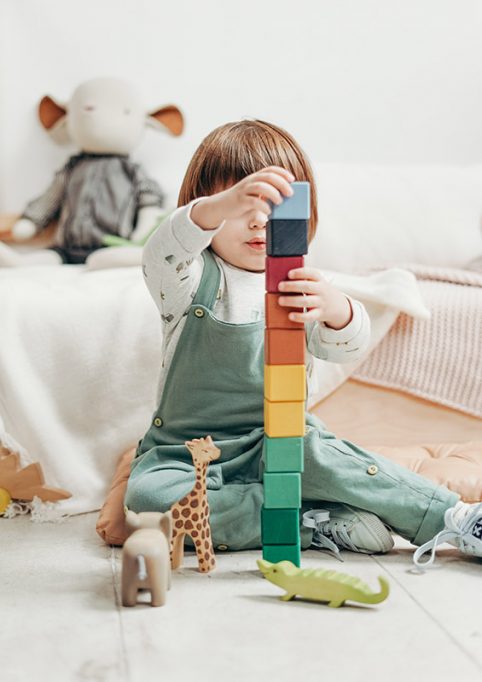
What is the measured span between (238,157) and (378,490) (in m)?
0.47

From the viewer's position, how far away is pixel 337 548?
1125 millimetres

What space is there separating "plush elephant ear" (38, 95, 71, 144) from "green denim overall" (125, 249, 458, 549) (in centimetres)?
130


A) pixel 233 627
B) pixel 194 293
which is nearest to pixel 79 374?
pixel 194 293

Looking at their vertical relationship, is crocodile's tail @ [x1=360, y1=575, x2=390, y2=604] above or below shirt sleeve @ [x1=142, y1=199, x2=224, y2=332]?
below

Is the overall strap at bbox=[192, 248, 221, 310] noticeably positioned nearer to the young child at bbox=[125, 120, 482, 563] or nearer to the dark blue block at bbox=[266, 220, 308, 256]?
the young child at bbox=[125, 120, 482, 563]

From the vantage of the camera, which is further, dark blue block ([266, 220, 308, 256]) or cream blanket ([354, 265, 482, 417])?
cream blanket ([354, 265, 482, 417])

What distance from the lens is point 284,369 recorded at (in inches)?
38.3

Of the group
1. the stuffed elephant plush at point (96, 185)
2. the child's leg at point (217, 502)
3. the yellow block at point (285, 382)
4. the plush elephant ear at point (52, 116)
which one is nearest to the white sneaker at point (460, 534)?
the child's leg at point (217, 502)

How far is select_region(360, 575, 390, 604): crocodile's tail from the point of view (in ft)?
2.95

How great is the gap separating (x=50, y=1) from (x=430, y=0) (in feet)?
3.38

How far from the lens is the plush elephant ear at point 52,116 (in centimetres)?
235

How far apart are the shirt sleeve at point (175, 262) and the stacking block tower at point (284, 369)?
0.10 metres

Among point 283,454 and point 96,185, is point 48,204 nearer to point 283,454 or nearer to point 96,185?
point 96,185

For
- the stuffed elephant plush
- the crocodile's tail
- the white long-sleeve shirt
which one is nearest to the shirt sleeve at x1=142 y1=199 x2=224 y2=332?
the white long-sleeve shirt
